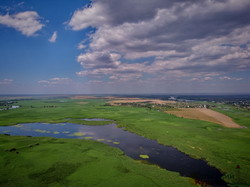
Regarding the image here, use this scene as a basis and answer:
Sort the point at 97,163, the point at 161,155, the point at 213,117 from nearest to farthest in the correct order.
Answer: the point at 97,163
the point at 161,155
the point at 213,117

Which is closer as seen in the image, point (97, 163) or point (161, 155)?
point (97, 163)

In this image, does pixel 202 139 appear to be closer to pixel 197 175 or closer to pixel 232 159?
pixel 232 159

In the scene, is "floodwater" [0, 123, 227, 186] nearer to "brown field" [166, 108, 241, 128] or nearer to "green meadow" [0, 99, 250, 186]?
"green meadow" [0, 99, 250, 186]

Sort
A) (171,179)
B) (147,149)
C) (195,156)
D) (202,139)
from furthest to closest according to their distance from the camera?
(202,139), (147,149), (195,156), (171,179)

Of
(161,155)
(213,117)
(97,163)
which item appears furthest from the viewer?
(213,117)

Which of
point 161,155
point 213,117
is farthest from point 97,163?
point 213,117

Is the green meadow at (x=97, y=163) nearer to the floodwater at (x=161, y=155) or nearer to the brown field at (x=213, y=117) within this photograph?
the floodwater at (x=161, y=155)

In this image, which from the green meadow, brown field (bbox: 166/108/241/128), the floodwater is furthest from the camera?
brown field (bbox: 166/108/241/128)

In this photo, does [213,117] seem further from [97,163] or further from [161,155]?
[97,163]

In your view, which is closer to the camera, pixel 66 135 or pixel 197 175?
pixel 197 175

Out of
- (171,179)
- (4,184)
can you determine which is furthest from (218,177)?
(4,184)

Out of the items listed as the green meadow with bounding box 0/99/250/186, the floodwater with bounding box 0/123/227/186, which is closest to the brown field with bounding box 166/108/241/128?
the green meadow with bounding box 0/99/250/186
